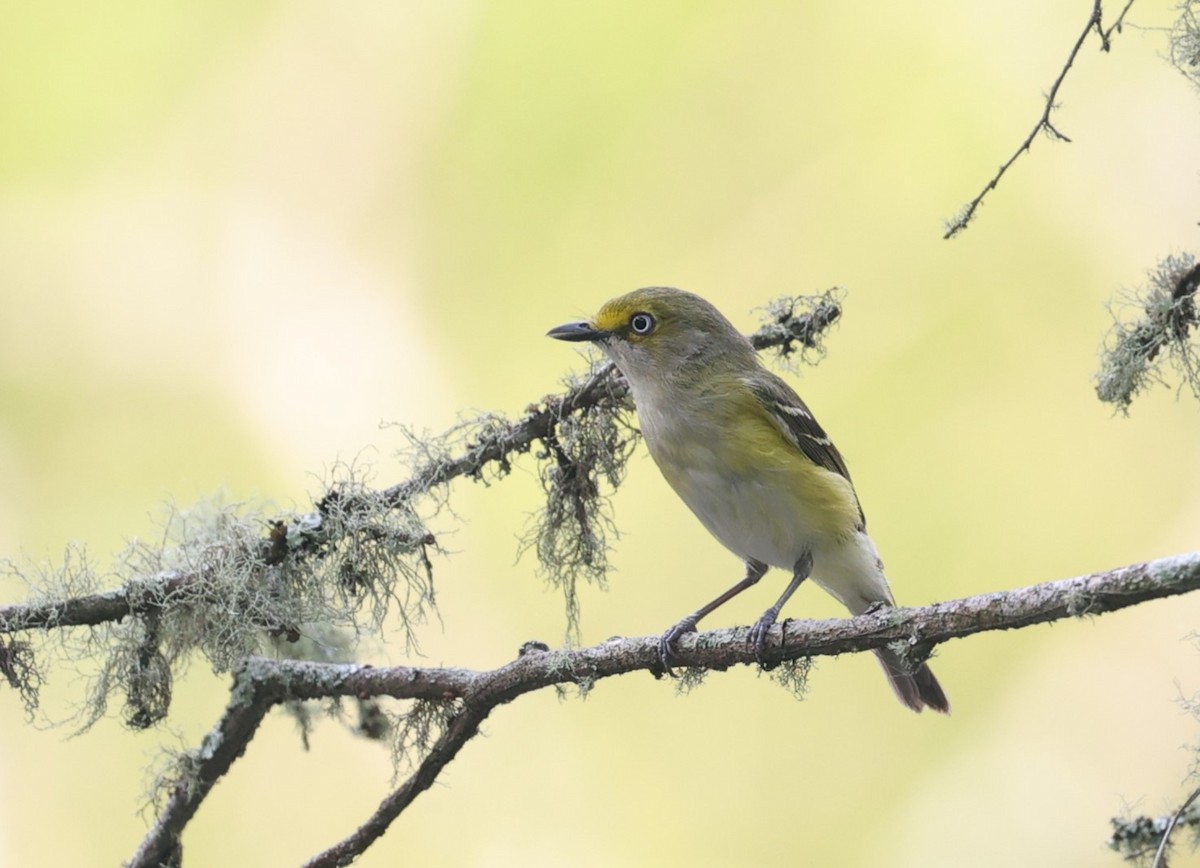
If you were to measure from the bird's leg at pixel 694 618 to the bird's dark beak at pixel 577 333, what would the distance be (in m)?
0.85

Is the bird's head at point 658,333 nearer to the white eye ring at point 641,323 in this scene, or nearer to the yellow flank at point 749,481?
the white eye ring at point 641,323

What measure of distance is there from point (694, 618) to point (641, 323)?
0.92 m

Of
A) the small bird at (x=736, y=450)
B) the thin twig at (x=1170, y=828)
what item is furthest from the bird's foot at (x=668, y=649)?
the thin twig at (x=1170, y=828)

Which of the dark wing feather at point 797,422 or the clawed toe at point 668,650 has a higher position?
the dark wing feather at point 797,422

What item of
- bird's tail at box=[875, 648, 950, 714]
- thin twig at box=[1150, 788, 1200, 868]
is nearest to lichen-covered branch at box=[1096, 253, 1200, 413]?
thin twig at box=[1150, 788, 1200, 868]

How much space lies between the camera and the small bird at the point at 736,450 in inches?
138

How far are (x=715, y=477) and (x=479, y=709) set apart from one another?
3.69ft

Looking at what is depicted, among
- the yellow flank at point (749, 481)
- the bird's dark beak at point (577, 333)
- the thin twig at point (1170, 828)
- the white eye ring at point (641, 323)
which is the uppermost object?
the white eye ring at point (641, 323)

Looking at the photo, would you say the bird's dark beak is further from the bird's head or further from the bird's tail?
the bird's tail

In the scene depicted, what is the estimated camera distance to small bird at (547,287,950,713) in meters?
3.51

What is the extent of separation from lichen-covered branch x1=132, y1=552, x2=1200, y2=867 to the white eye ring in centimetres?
122

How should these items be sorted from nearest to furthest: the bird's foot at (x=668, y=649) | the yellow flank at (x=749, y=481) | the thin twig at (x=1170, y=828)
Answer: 1. the thin twig at (x=1170, y=828)
2. the bird's foot at (x=668, y=649)
3. the yellow flank at (x=749, y=481)

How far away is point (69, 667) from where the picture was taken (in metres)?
2.95

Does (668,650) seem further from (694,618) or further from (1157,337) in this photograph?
(1157,337)
